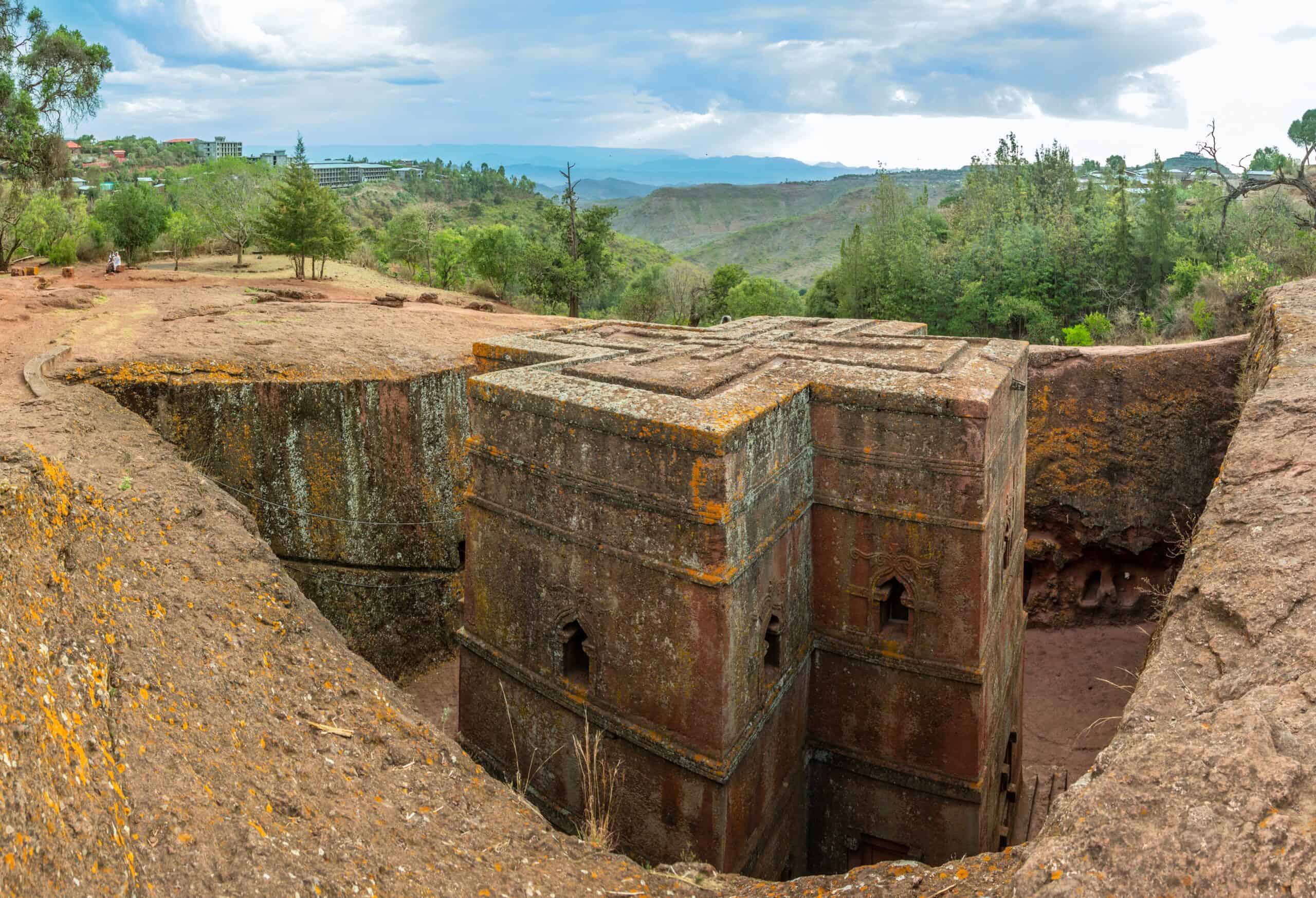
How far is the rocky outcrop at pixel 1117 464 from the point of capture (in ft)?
41.6

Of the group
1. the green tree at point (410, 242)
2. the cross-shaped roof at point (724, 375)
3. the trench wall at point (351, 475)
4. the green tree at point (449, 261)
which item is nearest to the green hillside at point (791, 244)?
the green tree at point (449, 261)

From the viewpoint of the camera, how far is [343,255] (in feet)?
70.7

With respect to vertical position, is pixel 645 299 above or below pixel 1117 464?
above

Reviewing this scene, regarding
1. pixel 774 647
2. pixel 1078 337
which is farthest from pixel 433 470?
pixel 1078 337

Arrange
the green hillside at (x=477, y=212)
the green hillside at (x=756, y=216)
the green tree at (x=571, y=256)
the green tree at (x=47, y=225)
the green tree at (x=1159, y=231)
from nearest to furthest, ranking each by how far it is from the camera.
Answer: the green tree at (x=47, y=225) < the green tree at (x=1159, y=231) < the green tree at (x=571, y=256) < the green hillside at (x=477, y=212) < the green hillside at (x=756, y=216)

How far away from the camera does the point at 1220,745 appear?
2.90m

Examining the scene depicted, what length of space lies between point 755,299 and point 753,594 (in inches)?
1184

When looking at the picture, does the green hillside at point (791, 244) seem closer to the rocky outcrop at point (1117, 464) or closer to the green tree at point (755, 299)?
the green tree at point (755, 299)

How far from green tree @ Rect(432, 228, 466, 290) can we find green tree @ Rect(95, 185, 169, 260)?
927cm

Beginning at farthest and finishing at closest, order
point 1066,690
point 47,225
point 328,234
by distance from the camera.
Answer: point 47,225, point 328,234, point 1066,690

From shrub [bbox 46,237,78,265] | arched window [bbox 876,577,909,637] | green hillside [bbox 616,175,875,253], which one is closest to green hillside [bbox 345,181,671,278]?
shrub [bbox 46,237,78,265]

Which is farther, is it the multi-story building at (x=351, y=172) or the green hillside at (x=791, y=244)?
the multi-story building at (x=351, y=172)

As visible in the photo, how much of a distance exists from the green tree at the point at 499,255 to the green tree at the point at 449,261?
5.45 ft

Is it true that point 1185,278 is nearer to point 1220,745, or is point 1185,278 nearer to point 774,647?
point 774,647
